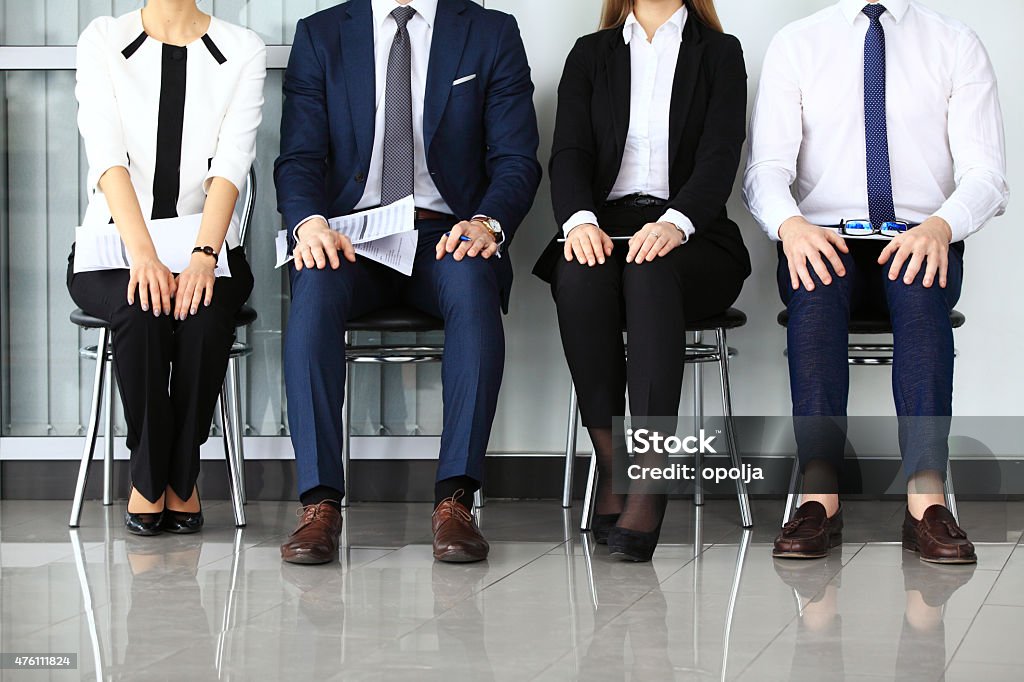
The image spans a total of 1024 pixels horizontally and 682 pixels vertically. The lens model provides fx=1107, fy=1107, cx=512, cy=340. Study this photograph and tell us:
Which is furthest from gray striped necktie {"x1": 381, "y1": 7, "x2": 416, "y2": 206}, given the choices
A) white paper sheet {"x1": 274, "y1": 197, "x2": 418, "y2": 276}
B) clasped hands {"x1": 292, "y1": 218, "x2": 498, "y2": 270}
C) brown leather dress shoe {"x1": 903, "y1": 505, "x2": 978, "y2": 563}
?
brown leather dress shoe {"x1": 903, "y1": 505, "x2": 978, "y2": 563}

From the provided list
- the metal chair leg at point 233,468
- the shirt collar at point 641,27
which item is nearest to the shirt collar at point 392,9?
the shirt collar at point 641,27

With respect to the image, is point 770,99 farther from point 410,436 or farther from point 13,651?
point 13,651

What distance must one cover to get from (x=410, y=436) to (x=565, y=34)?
3.86ft

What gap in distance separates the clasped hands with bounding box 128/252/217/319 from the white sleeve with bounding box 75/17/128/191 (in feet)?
0.98

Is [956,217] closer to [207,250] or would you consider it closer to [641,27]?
[641,27]

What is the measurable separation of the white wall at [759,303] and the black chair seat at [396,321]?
1.89 ft

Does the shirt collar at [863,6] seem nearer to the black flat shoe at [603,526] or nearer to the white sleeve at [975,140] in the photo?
the white sleeve at [975,140]

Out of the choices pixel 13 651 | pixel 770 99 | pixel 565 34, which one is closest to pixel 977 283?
pixel 770 99

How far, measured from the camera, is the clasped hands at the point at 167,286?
7.91 ft

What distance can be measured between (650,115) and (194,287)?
1.14m

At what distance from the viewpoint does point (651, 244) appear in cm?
229

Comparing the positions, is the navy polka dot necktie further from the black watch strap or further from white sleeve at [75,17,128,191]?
white sleeve at [75,17,128,191]

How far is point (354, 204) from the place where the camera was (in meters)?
2.66

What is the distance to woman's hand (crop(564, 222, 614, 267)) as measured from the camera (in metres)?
2.33
